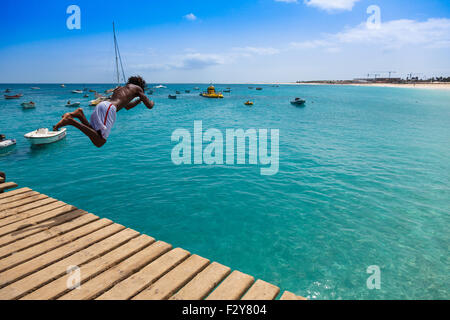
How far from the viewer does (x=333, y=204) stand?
471 inches

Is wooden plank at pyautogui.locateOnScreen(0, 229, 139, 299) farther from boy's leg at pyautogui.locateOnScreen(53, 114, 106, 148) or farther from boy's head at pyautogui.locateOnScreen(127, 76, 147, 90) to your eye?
boy's head at pyautogui.locateOnScreen(127, 76, 147, 90)

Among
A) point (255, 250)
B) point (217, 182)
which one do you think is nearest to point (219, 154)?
point (217, 182)

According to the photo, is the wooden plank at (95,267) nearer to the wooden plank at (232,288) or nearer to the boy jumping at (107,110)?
the wooden plank at (232,288)

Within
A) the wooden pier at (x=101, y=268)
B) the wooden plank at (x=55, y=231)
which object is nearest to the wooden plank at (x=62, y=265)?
the wooden pier at (x=101, y=268)

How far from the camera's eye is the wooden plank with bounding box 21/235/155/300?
12.8 feet

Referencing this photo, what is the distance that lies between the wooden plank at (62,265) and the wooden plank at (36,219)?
6.65 ft

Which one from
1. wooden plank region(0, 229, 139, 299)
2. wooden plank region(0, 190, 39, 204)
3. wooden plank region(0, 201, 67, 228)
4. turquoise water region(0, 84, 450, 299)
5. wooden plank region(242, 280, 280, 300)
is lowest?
turquoise water region(0, 84, 450, 299)

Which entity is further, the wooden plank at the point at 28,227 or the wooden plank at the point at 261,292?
the wooden plank at the point at 28,227

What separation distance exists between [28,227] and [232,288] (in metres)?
5.52

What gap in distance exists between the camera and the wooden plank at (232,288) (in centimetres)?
389

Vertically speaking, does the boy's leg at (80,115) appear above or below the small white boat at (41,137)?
above

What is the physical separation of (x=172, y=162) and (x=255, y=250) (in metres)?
11.8

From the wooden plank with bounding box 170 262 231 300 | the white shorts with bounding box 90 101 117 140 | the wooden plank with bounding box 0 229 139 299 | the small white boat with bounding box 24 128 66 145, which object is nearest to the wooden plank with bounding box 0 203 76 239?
the wooden plank with bounding box 0 229 139 299

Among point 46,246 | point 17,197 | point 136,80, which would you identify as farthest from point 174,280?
point 17,197
